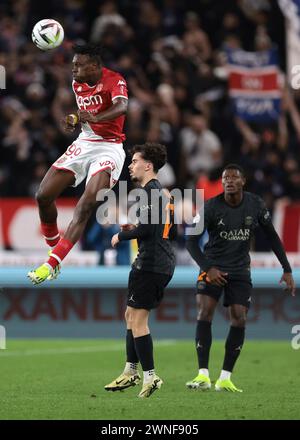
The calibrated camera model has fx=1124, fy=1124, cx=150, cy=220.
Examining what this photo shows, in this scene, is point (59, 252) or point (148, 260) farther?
point (59, 252)

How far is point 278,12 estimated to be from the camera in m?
23.5

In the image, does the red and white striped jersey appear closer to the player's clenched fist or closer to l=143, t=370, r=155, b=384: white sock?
the player's clenched fist

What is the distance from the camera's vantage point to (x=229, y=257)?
11375 mm

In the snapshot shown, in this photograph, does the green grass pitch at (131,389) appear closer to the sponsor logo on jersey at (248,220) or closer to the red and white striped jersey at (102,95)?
the sponsor logo on jersey at (248,220)

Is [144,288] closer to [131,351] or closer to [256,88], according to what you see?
[131,351]

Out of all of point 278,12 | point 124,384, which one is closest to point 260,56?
point 278,12

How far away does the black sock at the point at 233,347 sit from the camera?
1118 cm

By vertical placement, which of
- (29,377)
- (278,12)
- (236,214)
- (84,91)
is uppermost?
(278,12)

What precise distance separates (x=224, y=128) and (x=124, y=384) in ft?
34.2

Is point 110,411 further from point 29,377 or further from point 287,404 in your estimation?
point 29,377

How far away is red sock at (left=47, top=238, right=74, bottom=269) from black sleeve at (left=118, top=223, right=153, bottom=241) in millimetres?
788

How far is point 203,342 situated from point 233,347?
0.36 metres

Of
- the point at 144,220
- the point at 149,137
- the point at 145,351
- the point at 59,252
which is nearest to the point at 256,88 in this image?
the point at 149,137

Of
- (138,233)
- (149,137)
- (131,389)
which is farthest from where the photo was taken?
(149,137)
